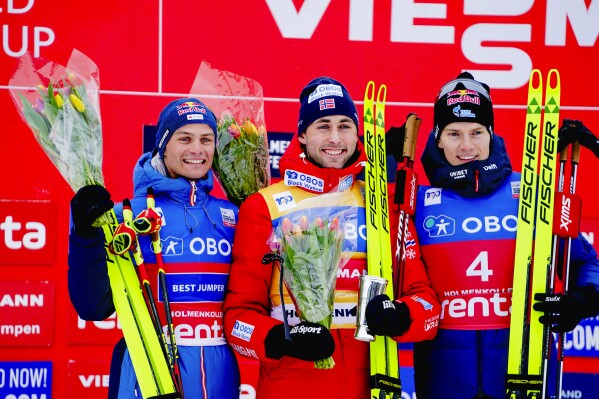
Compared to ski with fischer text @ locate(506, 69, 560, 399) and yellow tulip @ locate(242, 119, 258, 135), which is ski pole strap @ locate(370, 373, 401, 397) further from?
yellow tulip @ locate(242, 119, 258, 135)

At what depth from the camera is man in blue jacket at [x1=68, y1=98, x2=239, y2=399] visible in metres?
3.36

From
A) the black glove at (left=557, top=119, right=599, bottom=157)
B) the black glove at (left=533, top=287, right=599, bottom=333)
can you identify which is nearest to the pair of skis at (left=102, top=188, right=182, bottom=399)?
the black glove at (left=533, top=287, right=599, bottom=333)

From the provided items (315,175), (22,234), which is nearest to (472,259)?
(315,175)

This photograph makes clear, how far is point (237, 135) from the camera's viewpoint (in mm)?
3926

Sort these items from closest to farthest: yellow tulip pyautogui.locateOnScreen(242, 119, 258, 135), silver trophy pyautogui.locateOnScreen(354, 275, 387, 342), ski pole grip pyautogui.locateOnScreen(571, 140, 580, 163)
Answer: silver trophy pyautogui.locateOnScreen(354, 275, 387, 342) < ski pole grip pyautogui.locateOnScreen(571, 140, 580, 163) < yellow tulip pyautogui.locateOnScreen(242, 119, 258, 135)

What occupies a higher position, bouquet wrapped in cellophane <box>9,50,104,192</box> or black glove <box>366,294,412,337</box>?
bouquet wrapped in cellophane <box>9,50,104,192</box>

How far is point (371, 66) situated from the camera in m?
5.29

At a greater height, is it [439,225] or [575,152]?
[575,152]

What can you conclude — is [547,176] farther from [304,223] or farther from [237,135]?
[237,135]

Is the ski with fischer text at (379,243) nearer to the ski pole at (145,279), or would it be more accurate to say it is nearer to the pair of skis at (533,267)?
the pair of skis at (533,267)

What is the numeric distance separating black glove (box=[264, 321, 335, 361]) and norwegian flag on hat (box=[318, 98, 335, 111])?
2.95ft

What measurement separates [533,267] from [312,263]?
2.92 ft

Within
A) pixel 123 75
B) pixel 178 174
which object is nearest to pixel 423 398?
pixel 178 174

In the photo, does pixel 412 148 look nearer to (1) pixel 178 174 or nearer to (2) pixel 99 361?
(1) pixel 178 174
